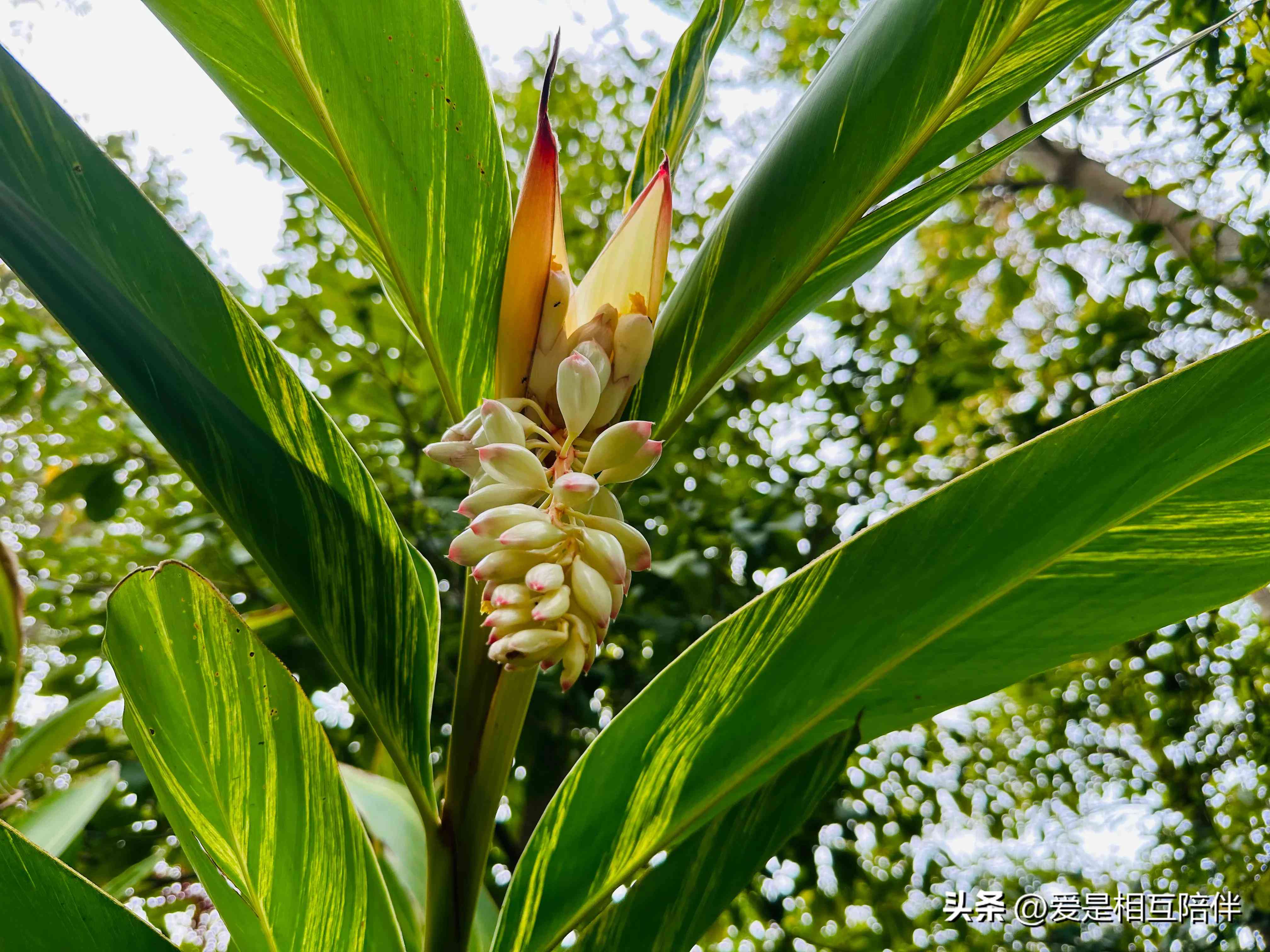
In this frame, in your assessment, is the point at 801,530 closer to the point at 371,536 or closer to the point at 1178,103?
the point at 371,536

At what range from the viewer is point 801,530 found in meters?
1.55

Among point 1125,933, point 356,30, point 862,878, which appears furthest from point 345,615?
point 1125,933

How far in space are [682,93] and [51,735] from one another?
0.97 meters

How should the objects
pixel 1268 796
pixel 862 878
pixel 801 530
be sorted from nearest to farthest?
pixel 801 530 < pixel 862 878 < pixel 1268 796

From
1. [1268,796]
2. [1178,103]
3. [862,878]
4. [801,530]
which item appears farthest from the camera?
[1268,796]

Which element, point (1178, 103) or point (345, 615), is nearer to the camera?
point (345, 615)

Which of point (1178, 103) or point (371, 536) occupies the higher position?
point (1178, 103)

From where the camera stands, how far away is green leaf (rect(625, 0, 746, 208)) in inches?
21.0

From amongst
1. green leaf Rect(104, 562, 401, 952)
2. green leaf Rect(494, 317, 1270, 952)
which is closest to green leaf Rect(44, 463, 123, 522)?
green leaf Rect(104, 562, 401, 952)

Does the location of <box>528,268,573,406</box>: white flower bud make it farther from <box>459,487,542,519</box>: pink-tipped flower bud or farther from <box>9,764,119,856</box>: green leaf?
<box>9,764,119,856</box>: green leaf

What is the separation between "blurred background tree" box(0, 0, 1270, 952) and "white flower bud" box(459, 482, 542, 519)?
2.50 ft

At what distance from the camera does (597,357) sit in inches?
14.4

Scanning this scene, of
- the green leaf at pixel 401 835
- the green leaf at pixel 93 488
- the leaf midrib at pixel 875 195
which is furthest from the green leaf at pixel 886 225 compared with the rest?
the green leaf at pixel 93 488

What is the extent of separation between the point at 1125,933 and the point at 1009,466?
2.58 meters
